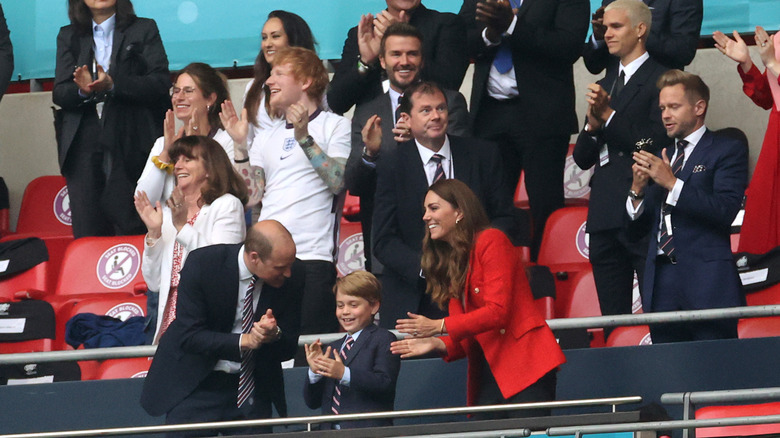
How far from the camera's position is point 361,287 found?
225 inches

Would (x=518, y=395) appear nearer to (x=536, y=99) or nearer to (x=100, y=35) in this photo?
(x=536, y=99)

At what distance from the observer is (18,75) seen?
32.0ft

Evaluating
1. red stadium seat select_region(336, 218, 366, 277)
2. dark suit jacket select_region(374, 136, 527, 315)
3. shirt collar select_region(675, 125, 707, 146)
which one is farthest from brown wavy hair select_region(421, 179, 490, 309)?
red stadium seat select_region(336, 218, 366, 277)

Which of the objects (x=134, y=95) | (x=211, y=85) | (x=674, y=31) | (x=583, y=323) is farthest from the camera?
(x=134, y=95)

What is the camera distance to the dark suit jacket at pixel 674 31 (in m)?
6.95

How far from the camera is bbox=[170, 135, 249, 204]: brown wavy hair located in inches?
245

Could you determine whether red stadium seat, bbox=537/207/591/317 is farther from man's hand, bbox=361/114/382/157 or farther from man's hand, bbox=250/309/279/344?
man's hand, bbox=250/309/279/344

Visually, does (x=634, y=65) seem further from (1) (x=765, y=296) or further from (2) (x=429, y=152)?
(1) (x=765, y=296)

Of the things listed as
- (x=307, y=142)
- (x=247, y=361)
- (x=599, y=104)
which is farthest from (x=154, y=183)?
(x=599, y=104)

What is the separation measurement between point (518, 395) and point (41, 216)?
16.4ft

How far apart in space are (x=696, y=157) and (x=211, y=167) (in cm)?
219

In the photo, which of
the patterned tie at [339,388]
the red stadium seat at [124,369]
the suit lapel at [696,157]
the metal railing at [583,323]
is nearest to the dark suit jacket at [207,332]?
the patterned tie at [339,388]

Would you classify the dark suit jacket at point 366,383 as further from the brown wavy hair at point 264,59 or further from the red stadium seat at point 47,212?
the red stadium seat at point 47,212

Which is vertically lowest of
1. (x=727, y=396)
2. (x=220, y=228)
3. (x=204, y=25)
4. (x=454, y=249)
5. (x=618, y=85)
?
(x=727, y=396)
